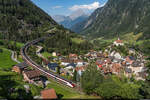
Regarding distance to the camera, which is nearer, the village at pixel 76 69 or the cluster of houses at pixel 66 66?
the village at pixel 76 69

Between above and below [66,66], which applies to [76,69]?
below

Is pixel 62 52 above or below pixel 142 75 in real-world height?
above

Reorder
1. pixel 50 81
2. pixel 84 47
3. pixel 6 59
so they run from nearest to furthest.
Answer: pixel 50 81 → pixel 6 59 → pixel 84 47

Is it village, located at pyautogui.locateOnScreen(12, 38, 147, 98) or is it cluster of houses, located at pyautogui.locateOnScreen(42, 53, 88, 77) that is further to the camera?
cluster of houses, located at pyautogui.locateOnScreen(42, 53, 88, 77)

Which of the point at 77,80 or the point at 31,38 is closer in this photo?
the point at 77,80

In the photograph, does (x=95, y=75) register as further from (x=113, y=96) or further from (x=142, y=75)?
(x=142, y=75)

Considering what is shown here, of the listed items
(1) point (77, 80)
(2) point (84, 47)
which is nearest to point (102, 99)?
(1) point (77, 80)

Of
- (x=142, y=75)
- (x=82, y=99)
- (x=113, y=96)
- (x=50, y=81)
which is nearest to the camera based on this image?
(x=82, y=99)

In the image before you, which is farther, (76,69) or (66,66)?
(66,66)

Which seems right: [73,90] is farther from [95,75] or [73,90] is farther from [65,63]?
[65,63]

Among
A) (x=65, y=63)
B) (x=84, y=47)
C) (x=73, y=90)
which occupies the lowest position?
(x=73, y=90)
